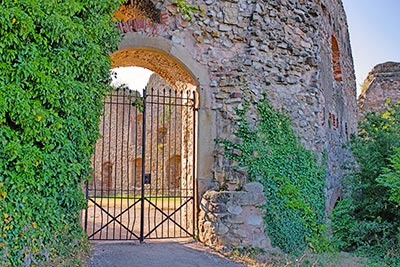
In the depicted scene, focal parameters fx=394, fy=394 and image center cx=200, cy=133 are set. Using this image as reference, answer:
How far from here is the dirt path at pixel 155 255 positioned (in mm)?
4844

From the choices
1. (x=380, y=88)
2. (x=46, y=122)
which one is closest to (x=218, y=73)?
(x=46, y=122)

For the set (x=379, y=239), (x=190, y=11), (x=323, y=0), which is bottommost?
(x=379, y=239)

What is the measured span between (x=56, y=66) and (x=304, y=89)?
4855 mm

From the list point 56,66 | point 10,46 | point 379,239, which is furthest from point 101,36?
point 379,239

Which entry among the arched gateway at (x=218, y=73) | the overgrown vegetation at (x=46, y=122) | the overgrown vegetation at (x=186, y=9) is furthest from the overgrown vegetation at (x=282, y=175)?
the overgrown vegetation at (x=46, y=122)

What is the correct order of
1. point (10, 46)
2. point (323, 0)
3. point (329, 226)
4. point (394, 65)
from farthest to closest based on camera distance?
point (394, 65)
point (323, 0)
point (329, 226)
point (10, 46)

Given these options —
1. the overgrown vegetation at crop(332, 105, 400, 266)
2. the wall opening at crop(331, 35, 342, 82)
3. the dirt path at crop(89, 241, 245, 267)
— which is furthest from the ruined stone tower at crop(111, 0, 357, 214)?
the wall opening at crop(331, 35, 342, 82)

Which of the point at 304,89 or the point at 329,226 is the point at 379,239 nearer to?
the point at 329,226

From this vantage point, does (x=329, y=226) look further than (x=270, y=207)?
Yes

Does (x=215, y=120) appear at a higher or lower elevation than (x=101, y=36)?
lower

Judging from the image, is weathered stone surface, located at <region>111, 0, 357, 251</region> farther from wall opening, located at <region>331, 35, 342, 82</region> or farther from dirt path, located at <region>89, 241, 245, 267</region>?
wall opening, located at <region>331, 35, 342, 82</region>

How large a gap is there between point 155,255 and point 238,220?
1.25 meters

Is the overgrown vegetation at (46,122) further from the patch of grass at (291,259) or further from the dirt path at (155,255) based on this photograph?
the patch of grass at (291,259)

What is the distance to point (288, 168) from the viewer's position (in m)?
6.74
